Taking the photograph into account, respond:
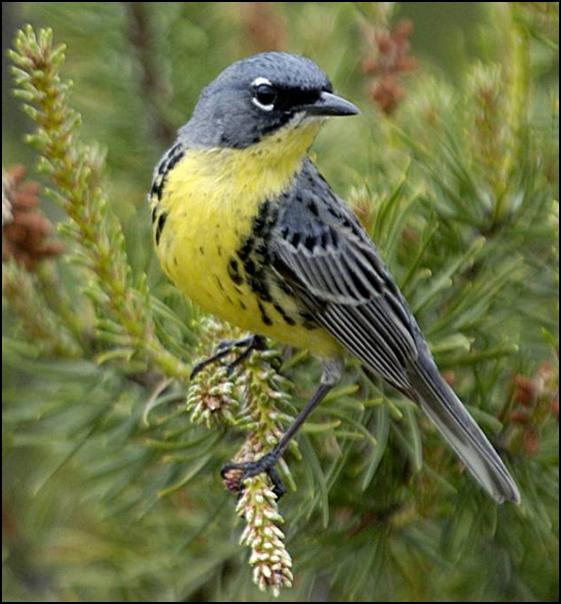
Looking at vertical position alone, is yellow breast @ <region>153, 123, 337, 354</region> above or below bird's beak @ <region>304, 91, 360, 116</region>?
below

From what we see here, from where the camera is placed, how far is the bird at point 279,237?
6.80 ft

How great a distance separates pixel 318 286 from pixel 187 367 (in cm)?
37

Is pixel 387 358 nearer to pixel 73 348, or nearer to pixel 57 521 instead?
pixel 73 348

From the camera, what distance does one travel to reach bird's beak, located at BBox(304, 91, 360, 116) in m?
2.05

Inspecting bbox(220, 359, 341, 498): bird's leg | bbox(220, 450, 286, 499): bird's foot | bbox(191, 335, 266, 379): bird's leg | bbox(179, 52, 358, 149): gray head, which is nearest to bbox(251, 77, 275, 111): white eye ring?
bbox(179, 52, 358, 149): gray head

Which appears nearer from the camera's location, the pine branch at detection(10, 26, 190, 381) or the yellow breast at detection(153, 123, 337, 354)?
the pine branch at detection(10, 26, 190, 381)

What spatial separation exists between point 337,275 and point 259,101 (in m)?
0.35

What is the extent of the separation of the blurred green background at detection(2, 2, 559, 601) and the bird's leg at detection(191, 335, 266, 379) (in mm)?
99

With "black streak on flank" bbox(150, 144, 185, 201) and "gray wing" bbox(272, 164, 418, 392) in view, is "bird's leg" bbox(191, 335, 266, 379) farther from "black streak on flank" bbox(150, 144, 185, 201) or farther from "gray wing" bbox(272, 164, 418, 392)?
"black streak on flank" bbox(150, 144, 185, 201)

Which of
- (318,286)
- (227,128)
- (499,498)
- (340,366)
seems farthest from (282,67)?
(499,498)

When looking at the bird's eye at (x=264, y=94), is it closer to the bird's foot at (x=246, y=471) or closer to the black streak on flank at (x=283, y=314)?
the black streak on flank at (x=283, y=314)

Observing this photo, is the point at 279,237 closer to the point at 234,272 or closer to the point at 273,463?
the point at 234,272

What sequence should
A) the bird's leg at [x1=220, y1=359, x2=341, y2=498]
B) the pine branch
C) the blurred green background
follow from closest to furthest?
the pine branch, the bird's leg at [x1=220, y1=359, x2=341, y2=498], the blurred green background

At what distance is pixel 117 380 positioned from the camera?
203 centimetres
